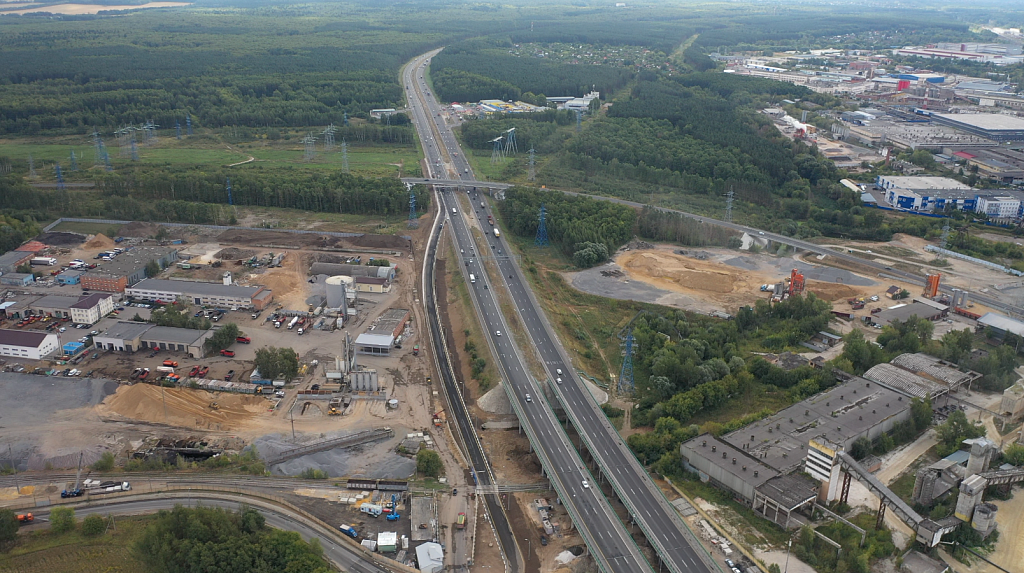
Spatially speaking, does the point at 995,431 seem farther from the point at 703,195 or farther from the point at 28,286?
the point at 28,286

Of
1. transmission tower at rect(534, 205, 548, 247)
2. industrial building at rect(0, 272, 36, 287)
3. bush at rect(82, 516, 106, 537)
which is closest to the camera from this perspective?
bush at rect(82, 516, 106, 537)

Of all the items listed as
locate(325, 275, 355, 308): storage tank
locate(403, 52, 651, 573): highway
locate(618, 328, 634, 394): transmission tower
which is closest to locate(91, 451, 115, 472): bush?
locate(403, 52, 651, 573): highway

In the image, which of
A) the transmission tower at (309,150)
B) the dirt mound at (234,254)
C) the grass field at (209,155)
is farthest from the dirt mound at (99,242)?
the transmission tower at (309,150)

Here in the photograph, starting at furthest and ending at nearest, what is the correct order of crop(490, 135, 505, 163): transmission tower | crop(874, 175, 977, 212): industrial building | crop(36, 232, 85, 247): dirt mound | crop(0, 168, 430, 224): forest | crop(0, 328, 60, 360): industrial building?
crop(490, 135, 505, 163): transmission tower, crop(874, 175, 977, 212): industrial building, crop(0, 168, 430, 224): forest, crop(36, 232, 85, 247): dirt mound, crop(0, 328, 60, 360): industrial building

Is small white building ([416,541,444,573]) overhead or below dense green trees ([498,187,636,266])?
below

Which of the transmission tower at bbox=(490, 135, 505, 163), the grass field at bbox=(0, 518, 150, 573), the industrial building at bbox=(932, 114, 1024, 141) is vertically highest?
the industrial building at bbox=(932, 114, 1024, 141)

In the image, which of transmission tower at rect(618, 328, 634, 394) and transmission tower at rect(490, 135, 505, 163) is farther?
transmission tower at rect(490, 135, 505, 163)

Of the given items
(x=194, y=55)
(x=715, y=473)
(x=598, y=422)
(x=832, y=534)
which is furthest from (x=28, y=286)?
(x=194, y=55)

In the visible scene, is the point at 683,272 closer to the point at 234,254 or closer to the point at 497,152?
the point at 234,254

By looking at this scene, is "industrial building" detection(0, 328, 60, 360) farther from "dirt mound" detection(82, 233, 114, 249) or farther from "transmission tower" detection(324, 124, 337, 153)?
"transmission tower" detection(324, 124, 337, 153)
